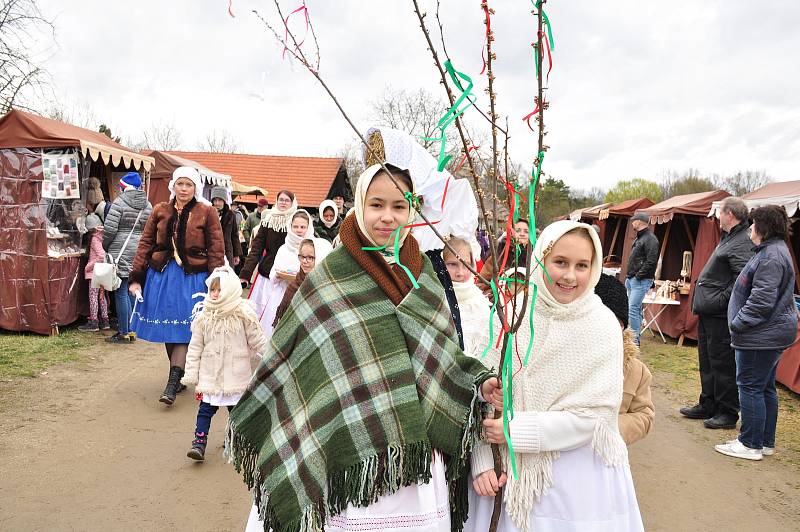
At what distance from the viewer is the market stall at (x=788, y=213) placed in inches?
260

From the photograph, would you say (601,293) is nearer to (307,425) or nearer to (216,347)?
(307,425)

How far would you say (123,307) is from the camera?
811 centimetres

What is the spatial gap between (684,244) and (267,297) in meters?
9.16

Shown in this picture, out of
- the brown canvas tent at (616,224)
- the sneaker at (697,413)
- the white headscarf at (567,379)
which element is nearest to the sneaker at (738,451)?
the sneaker at (697,413)

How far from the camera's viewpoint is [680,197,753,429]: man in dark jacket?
17.9ft

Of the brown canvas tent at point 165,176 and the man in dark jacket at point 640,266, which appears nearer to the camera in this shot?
the man in dark jacket at point 640,266

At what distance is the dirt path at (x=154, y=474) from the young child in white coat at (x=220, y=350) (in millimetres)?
460

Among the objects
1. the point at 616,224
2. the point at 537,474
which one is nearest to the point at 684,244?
the point at 616,224

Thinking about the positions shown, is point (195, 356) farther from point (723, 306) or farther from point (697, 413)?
point (697, 413)

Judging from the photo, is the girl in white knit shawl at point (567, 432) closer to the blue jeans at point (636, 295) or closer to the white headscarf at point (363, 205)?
the white headscarf at point (363, 205)

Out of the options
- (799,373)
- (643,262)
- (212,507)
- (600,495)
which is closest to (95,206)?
(212,507)

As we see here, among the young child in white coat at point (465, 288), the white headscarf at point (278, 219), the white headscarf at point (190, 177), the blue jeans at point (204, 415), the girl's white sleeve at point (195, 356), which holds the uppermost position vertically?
the white headscarf at point (190, 177)

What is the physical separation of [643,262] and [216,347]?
673 cm

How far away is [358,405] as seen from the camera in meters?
1.91
